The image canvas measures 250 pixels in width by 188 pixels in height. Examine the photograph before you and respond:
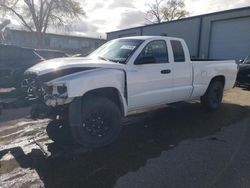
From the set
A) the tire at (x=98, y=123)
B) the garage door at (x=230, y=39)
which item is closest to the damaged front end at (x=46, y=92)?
the tire at (x=98, y=123)

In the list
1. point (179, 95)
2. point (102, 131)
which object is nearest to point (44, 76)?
point (102, 131)

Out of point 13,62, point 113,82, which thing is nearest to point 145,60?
point 113,82

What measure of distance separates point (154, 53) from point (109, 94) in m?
1.42

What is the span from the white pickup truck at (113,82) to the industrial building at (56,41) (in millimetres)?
32727

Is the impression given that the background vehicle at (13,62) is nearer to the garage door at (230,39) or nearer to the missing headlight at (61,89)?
the missing headlight at (61,89)

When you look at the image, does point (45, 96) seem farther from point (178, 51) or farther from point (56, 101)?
point (178, 51)

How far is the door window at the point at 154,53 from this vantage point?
5.23 metres

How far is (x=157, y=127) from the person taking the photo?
5.86 m

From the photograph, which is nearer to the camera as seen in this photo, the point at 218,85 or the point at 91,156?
the point at 91,156

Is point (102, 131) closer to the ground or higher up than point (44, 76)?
closer to the ground

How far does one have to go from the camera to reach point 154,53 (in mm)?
5594

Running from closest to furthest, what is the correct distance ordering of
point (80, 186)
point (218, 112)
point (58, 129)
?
1. point (80, 186)
2. point (58, 129)
3. point (218, 112)

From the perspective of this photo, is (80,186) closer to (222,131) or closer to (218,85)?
(222,131)

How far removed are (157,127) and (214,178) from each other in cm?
235
